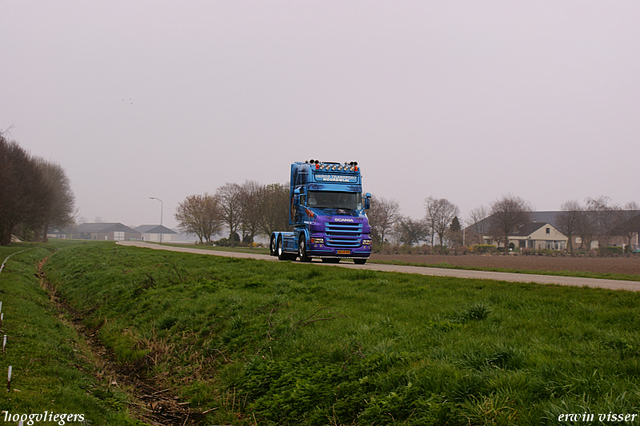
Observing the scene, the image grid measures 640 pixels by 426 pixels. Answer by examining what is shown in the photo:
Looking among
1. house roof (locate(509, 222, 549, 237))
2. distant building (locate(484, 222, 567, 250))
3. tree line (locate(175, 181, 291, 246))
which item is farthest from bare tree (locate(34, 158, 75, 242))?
house roof (locate(509, 222, 549, 237))

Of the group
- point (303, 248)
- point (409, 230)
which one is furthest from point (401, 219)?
point (303, 248)

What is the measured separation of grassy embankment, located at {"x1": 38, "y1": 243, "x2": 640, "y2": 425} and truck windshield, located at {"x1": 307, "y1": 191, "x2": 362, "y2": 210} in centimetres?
787

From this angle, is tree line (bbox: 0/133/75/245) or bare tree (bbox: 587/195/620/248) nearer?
tree line (bbox: 0/133/75/245)

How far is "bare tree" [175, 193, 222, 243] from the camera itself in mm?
97312

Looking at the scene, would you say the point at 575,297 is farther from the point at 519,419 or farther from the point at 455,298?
the point at 519,419

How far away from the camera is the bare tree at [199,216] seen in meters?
97.3

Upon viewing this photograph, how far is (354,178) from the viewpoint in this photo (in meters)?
23.3

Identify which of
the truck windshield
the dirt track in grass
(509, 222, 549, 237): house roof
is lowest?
the dirt track in grass

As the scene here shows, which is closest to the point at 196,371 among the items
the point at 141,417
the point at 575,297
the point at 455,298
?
the point at 141,417

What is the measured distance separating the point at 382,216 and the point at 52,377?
7897 cm

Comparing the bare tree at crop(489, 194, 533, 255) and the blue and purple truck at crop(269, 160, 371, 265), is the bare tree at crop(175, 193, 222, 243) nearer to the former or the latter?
the bare tree at crop(489, 194, 533, 255)

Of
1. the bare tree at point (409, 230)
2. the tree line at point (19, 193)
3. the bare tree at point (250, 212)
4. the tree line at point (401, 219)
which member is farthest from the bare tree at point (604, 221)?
the tree line at point (19, 193)

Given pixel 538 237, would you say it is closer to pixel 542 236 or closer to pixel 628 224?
pixel 542 236

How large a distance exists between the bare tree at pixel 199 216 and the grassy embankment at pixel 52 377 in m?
83.8
